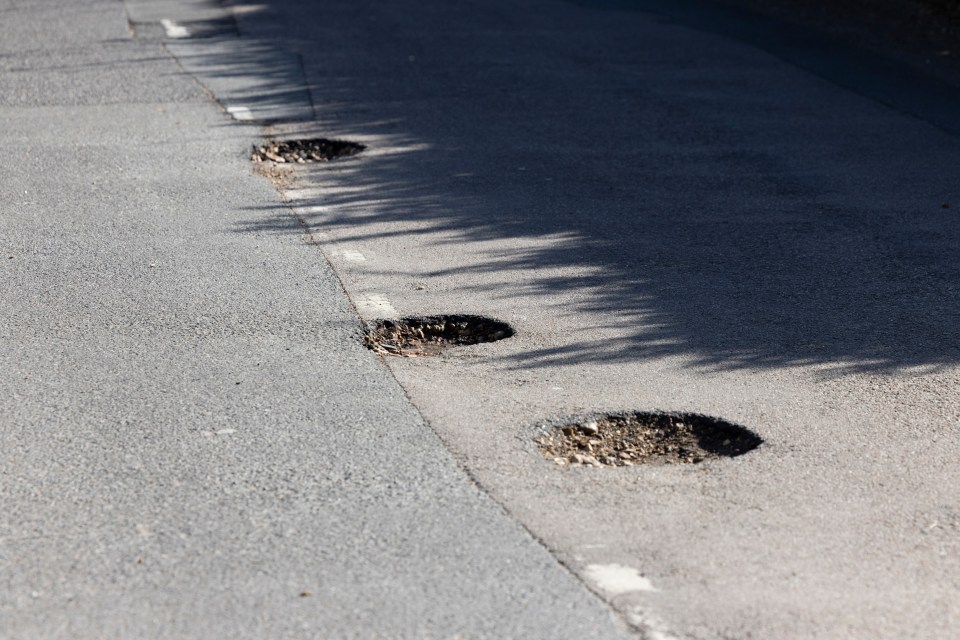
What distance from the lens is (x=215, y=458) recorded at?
5242 millimetres

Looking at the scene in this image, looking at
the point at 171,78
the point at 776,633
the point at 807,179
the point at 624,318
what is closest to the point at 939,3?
the point at 807,179

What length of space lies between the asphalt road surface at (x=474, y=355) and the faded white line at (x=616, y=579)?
11 mm

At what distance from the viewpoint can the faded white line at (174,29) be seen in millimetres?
15291

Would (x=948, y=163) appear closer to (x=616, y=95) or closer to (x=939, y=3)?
(x=616, y=95)

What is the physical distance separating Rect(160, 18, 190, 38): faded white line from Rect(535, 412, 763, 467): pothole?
10995mm

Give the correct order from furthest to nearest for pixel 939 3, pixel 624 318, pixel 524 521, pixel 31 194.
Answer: pixel 939 3
pixel 31 194
pixel 624 318
pixel 524 521

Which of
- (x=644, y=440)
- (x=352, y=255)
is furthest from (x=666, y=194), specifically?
(x=644, y=440)

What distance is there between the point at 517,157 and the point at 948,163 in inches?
133

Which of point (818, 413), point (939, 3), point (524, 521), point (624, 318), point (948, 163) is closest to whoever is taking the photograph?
point (524, 521)

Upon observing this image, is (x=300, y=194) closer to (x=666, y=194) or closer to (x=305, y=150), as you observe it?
(x=305, y=150)

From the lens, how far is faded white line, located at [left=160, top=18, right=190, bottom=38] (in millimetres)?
15291

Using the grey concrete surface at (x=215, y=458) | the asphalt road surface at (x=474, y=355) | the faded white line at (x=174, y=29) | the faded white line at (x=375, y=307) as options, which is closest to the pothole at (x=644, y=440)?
the asphalt road surface at (x=474, y=355)

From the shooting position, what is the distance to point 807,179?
31.9ft

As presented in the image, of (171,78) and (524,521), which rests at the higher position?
(171,78)
